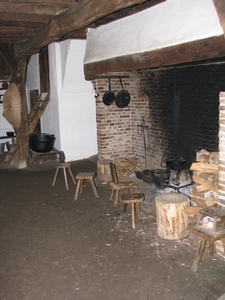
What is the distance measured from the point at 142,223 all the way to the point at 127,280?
1320mm

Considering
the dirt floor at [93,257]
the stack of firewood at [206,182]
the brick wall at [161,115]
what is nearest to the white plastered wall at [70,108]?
the brick wall at [161,115]

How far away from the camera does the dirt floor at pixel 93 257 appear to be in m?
3.03

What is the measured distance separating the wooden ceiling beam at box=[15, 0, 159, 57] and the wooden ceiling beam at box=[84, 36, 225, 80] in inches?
29.0

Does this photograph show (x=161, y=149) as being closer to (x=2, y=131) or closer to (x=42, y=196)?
(x=42, y=196)

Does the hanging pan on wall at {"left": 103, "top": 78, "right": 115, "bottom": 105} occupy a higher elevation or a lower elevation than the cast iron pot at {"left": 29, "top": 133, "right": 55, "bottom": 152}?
higher

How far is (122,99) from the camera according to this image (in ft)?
22.6

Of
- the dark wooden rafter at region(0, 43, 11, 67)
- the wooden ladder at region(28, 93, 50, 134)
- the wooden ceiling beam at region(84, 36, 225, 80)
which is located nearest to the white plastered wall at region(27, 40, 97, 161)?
the wooden ladder at region(28, 93, 50, 134)

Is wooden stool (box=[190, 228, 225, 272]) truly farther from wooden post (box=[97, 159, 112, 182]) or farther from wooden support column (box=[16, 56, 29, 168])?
wooden support column (box=[16, 56, 29, 168])

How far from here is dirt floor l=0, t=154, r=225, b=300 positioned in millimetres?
3029

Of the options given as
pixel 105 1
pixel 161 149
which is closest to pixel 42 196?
pixel 161 149

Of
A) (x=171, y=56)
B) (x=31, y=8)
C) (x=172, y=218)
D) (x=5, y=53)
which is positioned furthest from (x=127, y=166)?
(x=5, y=53)

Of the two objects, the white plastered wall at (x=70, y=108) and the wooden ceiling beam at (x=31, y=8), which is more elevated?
the wooden ceiling beam at (x=31, y=8)

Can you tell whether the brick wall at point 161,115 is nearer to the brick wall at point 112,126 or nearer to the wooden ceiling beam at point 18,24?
the brick wall at point 112,126

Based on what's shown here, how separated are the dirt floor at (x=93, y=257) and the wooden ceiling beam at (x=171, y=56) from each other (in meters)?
2.18
